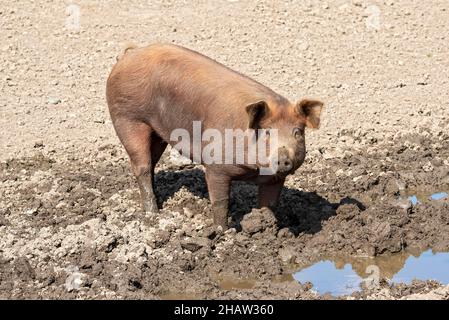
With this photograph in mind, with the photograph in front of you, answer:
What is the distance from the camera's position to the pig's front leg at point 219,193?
27.2ft

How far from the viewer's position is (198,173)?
33.7ft

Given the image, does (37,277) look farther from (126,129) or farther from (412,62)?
(412,62)

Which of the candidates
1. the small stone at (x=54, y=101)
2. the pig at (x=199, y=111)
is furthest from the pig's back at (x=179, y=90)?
the small stone at (x=54, y=101)

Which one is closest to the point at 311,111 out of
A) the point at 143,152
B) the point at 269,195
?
the point at 269,195

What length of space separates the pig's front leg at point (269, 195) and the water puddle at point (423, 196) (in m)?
A: 1.75

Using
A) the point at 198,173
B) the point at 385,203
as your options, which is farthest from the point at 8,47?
the point at 385,203

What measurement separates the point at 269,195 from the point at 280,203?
799 mm

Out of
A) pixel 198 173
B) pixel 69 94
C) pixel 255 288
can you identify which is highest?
pixel 69 94

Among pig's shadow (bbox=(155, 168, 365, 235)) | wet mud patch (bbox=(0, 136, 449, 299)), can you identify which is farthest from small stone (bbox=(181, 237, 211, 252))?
pig's shadow (bbox=(155, 168, 365, 235))

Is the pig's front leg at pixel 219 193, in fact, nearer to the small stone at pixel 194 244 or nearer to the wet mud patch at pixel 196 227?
the wet mud patch at pixel 196 227

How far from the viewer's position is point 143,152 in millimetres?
9156

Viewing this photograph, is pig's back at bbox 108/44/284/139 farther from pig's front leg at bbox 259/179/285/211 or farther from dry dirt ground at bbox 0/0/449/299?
dry dirt ground at bbox 0/0/449/299
